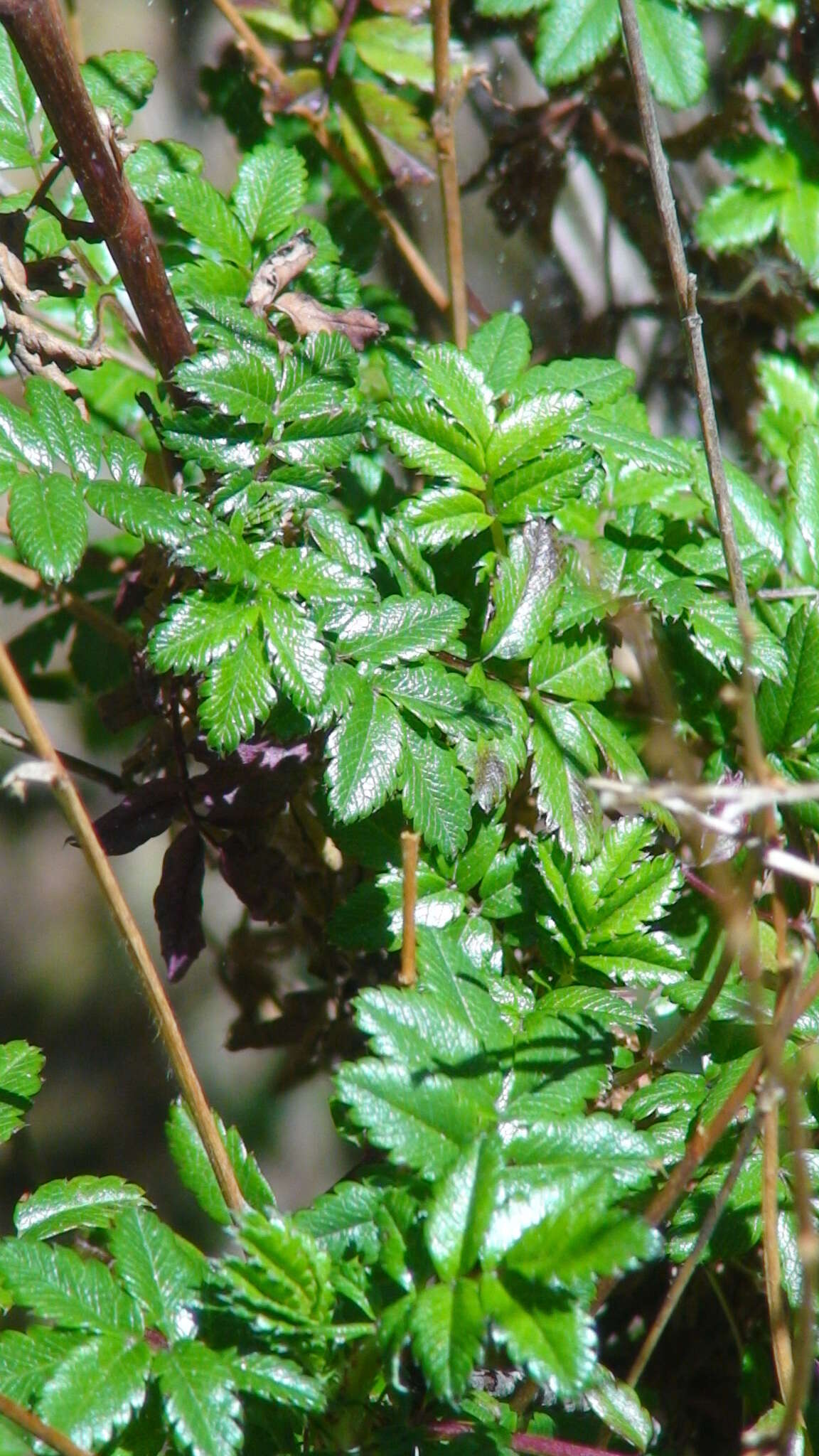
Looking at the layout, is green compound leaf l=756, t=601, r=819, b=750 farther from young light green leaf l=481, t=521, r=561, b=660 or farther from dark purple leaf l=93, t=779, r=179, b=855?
dark purple leaf l=93, t=779, r=179, b=855

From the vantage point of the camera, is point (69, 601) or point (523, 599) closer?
point (523, 599)

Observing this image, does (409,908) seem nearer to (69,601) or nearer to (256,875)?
(256,875)

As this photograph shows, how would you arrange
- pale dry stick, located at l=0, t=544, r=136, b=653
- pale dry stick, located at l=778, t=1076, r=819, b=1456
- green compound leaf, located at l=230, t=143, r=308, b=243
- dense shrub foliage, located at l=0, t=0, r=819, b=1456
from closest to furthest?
pale dry stick, located at l=778, t=1076, r=819, b=1456
dense shrub foliage, located at l=0, t=0, r=819, b=1456
green compound leaf, located at l=230, t=143, r=308, b=243
pale dry stick, located at l=0, t=544, r=136, b=653

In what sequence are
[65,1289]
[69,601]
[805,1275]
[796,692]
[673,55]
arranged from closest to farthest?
[805,1275], [65,1289], [796,692], [69,601], [673,55]

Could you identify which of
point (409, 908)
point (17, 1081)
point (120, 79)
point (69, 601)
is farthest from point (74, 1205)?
point (120, 79)

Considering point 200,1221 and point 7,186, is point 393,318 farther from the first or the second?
point 200,1221

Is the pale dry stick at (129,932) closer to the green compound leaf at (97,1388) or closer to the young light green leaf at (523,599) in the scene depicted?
the green compound leaf at (97,1388)

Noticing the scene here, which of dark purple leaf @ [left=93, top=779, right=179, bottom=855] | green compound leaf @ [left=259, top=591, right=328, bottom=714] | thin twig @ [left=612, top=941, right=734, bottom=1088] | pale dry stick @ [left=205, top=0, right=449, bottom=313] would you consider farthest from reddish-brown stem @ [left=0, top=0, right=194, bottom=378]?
thin twig @ [left=612, top=941, right=734, bottom=1088]
